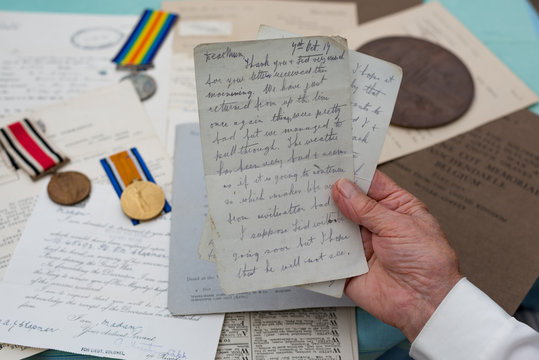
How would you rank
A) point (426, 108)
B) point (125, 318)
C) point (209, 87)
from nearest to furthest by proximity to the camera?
point (209, 87)
point (125, 318)
point (426, 108)

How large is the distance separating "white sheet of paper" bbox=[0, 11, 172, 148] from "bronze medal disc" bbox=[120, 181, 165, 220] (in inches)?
5.9

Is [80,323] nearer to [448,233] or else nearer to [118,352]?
[118,352]

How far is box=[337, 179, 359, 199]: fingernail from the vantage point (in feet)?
2.24

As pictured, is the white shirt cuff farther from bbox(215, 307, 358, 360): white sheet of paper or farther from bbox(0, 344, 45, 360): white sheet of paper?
bbox(0, 344, 45, 360): white sheet of paper

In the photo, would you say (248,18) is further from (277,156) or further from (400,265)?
(400,265)

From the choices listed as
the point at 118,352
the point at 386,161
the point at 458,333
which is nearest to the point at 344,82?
the point at 386,161

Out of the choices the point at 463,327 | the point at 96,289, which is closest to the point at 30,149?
the point at 96,289

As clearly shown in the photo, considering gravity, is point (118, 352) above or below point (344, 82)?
below

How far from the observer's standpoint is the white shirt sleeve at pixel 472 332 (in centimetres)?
67

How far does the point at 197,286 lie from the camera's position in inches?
30.3

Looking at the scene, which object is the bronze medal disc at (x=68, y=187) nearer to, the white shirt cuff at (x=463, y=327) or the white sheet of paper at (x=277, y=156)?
the white sheet of paper at (x=277, y=156)

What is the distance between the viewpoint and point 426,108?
3.26 ft

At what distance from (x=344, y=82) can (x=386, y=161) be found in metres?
0.32

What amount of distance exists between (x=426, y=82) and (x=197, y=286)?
0.69m
